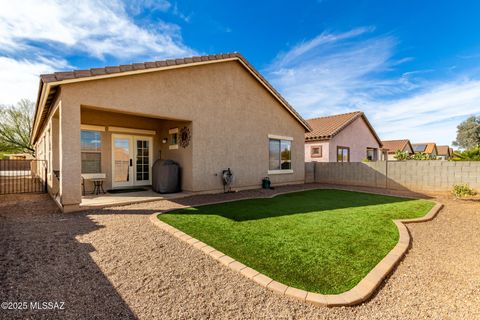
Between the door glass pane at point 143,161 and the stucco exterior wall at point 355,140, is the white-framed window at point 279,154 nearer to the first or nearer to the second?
the door glass pane at point 143,161

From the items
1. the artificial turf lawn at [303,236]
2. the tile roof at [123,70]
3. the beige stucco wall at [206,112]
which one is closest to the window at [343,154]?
the beige stucco wall at [206,112]

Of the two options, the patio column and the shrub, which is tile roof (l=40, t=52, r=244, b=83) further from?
the shrub

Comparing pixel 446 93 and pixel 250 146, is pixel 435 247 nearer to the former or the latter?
pixel 250 146

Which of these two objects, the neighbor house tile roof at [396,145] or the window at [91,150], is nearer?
the window at [91,150]

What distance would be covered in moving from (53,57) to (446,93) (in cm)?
2395

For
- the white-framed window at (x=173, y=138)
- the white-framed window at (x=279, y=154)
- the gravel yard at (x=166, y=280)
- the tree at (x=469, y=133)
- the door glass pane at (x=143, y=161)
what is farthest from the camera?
the tree at (x=469, y=133)

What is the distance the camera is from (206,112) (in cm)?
970

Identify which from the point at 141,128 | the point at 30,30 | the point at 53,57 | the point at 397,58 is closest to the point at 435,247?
the point at 141,128

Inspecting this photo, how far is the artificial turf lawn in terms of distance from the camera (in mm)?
3281

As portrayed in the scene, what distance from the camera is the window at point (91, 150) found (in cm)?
956

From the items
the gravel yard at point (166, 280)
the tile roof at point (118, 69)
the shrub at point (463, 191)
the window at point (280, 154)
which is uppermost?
the tile roof at point (118, 69)

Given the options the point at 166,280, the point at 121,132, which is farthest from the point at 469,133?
the point at 166,280

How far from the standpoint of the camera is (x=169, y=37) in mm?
11180

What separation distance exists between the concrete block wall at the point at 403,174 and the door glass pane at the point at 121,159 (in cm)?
1126
